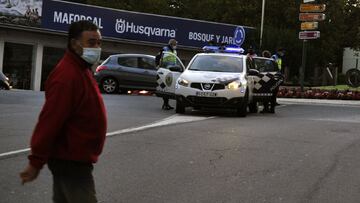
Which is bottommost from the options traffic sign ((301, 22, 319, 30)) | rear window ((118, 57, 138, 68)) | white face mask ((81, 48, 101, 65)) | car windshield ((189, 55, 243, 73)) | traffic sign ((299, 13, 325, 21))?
white face mask ((81, 48, 101, 65))

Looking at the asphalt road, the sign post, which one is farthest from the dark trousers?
the sign post

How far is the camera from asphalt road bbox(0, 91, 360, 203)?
638 centimetres

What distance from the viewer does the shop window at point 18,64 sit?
104 feet

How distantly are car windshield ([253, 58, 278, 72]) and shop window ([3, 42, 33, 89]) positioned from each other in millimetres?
17819

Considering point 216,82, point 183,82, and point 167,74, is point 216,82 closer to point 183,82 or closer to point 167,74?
point 183,82

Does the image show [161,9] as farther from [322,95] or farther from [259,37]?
[322,95]

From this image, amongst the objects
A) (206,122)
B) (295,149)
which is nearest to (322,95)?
(206,122)

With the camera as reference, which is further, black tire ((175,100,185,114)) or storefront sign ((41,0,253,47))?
storefront sign ((41,0,253,47))

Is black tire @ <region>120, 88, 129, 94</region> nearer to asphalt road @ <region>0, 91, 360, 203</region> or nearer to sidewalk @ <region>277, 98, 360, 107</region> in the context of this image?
sidewalk @ <region>277, 98, 360, 107</region>

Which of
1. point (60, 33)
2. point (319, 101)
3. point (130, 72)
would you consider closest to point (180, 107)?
point (130, 72)

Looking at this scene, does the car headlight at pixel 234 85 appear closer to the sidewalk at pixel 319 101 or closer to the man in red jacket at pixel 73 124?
the sidewalk at pixel 319 101

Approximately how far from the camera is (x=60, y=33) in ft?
104

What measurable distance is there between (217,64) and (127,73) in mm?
7660

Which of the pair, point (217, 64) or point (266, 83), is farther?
point (266, 83)
